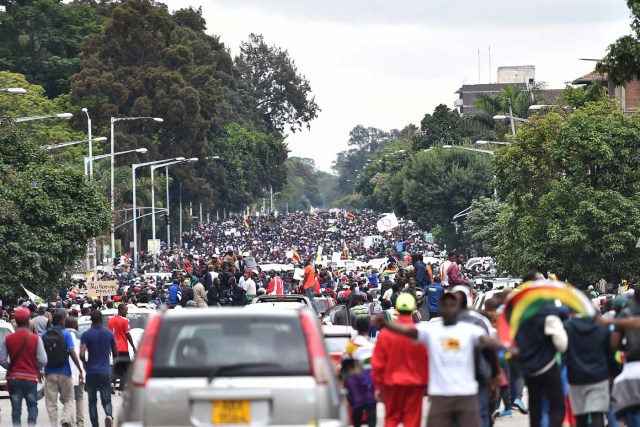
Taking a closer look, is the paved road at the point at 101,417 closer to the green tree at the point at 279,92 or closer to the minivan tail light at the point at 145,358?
the minivan tail light at the point at 145,358

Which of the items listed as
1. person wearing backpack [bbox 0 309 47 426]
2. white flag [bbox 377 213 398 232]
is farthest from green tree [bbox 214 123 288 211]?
person wearing backpack [bbox 0 309 47 426]

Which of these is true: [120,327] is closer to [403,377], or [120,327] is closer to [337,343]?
[337,343]

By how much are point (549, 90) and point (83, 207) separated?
360ft

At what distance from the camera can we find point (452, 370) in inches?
496

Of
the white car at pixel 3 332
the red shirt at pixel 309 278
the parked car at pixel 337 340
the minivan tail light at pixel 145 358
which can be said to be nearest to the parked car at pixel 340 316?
the white car at pixel 3 332

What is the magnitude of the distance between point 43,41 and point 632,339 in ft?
303

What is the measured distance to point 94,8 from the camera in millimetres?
118125

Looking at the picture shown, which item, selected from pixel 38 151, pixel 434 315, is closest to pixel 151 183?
pixel 38 151

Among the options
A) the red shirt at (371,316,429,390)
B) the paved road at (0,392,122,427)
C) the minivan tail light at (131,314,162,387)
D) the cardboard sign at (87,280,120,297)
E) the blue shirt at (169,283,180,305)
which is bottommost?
the paved road at (0,392,122,427)

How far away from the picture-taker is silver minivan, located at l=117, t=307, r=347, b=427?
10.7 m

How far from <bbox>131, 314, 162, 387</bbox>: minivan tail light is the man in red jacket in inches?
131

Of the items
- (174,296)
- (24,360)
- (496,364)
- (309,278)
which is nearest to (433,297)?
(174,296)

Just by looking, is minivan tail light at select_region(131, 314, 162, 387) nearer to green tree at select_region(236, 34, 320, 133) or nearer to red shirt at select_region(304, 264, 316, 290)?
red shirt at select_region(304, 264, 316, 290)

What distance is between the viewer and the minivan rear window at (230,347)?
10.8 metres
